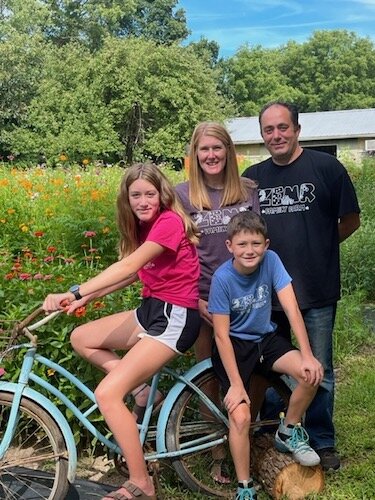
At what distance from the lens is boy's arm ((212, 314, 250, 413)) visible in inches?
125

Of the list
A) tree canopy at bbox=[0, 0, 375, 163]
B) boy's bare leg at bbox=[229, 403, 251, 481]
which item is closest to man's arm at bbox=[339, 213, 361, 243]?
boy's bare leg at bbox=[229, 403, 251, 481]

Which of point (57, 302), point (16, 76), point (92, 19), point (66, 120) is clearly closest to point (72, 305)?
point (57, 302)

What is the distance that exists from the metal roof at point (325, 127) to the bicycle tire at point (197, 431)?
109 ft

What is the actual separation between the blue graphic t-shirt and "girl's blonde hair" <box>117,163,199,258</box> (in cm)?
26

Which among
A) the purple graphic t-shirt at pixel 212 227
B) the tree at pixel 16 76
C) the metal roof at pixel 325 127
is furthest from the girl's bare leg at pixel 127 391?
the metal roof at pixel 325 127

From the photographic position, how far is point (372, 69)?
62.8 metres

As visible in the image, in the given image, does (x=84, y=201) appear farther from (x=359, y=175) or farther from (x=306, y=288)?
(x=359, y=175)

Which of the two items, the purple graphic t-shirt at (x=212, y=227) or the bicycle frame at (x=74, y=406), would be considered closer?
the bicycle frame at (x=74, y=406)

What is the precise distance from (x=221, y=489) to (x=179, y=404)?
1.93ft

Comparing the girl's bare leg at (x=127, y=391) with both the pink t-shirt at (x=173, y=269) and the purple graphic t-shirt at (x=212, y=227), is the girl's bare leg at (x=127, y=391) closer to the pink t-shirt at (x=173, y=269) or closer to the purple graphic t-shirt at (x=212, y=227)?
the pink t-shirt at (x=173, y=269)

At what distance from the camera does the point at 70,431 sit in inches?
123

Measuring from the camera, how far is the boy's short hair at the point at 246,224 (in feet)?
10.4

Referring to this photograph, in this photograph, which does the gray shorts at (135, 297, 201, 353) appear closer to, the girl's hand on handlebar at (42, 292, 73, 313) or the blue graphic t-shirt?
the blue graphic t-shirt

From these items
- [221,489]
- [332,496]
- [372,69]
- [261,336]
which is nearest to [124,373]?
[261,336]
